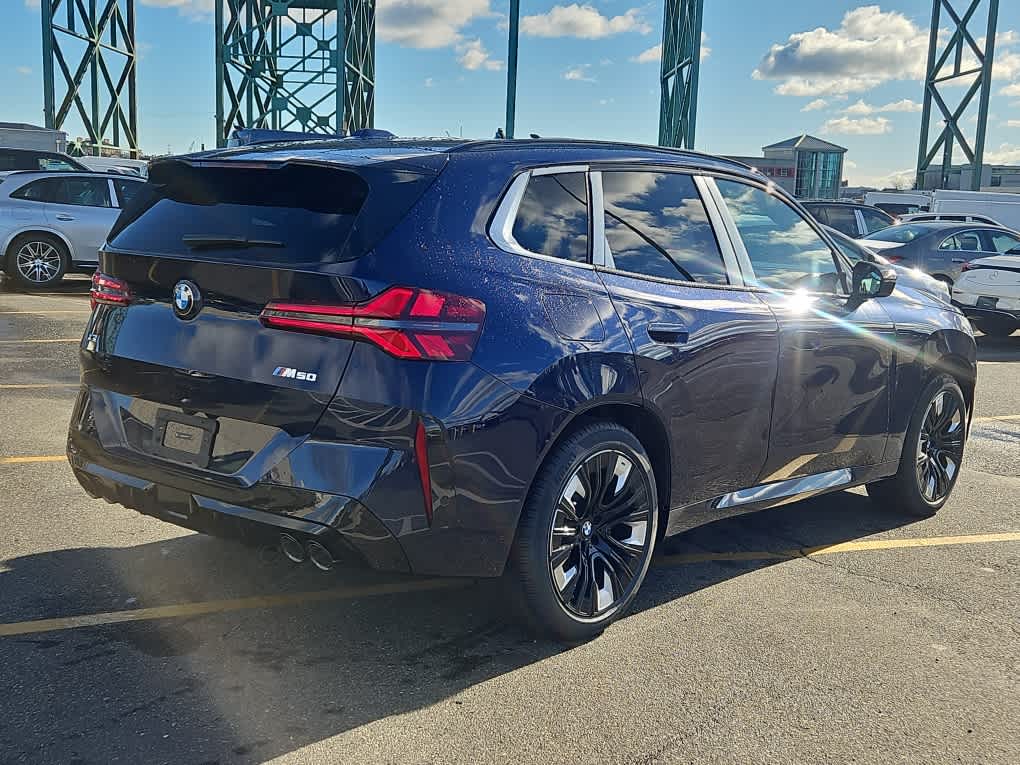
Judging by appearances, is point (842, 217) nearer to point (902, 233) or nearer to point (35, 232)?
point (902, 233)

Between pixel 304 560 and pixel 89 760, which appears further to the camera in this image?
pixel 304 560

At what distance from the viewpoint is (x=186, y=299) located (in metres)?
3.46

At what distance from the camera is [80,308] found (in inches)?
529

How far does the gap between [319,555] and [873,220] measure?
1811 centimetres

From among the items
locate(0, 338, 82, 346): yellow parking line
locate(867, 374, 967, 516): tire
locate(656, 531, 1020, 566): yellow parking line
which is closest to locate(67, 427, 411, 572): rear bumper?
locate(656, 531, 1020, 566): yellow parking line

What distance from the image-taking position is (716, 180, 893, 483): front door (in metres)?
4.45

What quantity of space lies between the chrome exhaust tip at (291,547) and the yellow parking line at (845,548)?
1.96 metres

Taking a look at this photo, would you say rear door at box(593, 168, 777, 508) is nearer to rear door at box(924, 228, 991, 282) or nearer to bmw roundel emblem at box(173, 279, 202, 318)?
bmw roundel emblem at box(173, 279, 202, 318)

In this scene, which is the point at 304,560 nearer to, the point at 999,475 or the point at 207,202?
the point at 207,202

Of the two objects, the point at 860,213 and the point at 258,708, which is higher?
the point at 860,213

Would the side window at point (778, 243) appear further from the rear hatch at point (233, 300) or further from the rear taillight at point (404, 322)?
the rear taillight at point (404, 322)

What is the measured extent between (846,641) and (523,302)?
1.78 metres

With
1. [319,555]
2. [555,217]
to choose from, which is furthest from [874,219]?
[319,555]

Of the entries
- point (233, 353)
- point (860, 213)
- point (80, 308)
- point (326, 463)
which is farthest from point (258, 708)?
point (860, 213)
